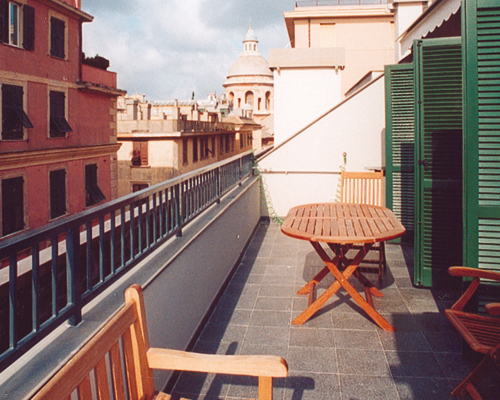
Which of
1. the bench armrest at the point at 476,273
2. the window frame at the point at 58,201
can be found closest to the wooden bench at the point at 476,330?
the bench armrest at the point at 476,273

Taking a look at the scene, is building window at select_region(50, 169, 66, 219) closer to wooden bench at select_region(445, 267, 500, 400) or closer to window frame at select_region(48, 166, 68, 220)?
window frame at select_region(48, 166, 68, 220)

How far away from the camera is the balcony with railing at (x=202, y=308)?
A: 188 centimetres

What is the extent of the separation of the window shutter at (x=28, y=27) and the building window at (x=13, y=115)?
2065mm

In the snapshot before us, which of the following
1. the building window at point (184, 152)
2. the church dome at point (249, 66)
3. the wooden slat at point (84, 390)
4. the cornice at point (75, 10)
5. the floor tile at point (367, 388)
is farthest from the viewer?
the church dome at point (249, 66)

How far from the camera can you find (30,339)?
68.4 inches

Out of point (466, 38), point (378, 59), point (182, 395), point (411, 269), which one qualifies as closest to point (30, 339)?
point (182, 395)

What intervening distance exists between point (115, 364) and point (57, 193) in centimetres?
2318

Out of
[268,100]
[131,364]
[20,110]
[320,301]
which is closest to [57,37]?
[20,110]

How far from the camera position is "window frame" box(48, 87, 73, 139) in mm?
22516

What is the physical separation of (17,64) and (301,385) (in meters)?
21.3

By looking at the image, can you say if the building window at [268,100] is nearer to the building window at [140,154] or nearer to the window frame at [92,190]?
the building window at [140,154]

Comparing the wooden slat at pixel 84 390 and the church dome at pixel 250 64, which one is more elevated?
the church dome at pixel 250 64

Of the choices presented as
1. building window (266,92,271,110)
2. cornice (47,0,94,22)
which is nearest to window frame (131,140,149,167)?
cornice (47,0,94,22)

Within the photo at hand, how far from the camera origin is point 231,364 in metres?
1.80
